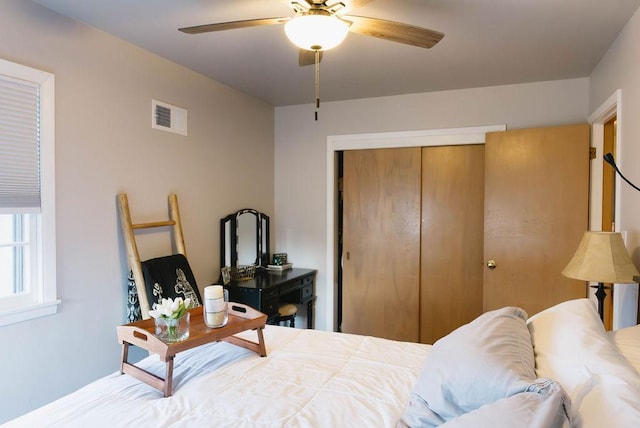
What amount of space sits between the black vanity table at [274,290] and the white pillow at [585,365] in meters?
2.09

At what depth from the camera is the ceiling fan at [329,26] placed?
1.61 meters

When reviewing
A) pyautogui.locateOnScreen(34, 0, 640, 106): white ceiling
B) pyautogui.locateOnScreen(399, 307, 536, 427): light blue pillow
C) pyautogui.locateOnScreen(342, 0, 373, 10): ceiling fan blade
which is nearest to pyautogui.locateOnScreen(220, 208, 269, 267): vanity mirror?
pyautogui.locateOnScreen(34, 0, 640, 106): white ceiling

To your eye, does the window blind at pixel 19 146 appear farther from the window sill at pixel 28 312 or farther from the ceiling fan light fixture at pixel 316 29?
the ceiling fan light fixture at pixel 316 29

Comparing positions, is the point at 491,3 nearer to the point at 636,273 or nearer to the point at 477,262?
the point at 636,273

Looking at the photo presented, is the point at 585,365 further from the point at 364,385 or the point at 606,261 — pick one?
the point at 606,261

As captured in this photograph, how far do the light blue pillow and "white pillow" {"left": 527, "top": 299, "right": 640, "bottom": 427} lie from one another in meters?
0.06

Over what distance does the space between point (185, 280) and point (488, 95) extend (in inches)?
112

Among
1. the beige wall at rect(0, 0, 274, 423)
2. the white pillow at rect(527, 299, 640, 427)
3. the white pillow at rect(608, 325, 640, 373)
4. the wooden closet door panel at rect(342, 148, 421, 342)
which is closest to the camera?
the white pillow at rect(527, 299, 640, 427)

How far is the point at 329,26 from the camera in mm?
1611

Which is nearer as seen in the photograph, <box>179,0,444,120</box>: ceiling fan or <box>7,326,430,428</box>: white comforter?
<box>7,326,430,428</box>: white comforter

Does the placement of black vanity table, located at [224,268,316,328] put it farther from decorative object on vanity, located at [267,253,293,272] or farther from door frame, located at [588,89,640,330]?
door frame, located at [588,89,640,330]

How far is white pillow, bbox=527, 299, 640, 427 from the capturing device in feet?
2.76

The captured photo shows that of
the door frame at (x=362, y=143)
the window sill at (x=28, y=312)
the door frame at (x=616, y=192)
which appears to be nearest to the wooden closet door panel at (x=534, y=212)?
the door frame at (x=616, y=192)

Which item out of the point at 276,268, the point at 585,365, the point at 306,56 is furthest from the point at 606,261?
the point at 276,268
